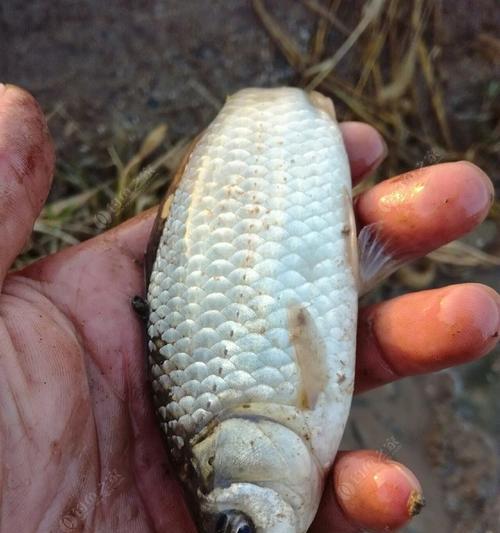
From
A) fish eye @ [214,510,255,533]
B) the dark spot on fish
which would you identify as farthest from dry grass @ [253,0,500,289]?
fish eye @ [214,510,255,533]

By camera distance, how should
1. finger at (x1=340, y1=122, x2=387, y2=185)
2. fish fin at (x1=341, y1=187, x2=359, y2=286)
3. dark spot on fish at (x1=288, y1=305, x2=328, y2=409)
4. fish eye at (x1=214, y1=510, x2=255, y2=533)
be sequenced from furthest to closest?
finger at (x1=340, y1=122, x2=387, y2=185) < fish fin at (x1=341, y1=187, x2=359, y2=286) < dark spot on fish at (x1=288, y1=305, x2=328, y2=409) < fish eye at (x1=214, y1=510, x2=255, y2=533)

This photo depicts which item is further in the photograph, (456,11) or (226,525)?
(456,11)

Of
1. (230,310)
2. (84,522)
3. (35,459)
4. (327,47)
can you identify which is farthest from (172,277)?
(327,47)

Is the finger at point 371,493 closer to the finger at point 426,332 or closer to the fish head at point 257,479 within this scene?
the fish head at point 257,479

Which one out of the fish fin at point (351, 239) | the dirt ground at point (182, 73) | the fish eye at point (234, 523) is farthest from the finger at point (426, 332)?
the dirt ground at point (182, 73)

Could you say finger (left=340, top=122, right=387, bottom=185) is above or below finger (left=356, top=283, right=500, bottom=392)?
above

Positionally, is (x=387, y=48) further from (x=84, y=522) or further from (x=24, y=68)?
(x=84, y=522)

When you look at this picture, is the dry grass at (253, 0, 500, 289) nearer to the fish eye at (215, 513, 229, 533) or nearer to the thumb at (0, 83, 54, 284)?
the thumb at (0, 83, 54, 284)
